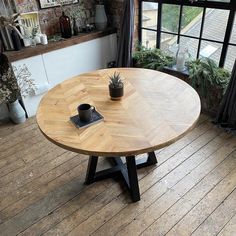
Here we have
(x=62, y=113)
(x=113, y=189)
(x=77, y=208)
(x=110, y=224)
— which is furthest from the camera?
(x=113, y=189)

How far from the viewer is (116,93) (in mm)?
1549

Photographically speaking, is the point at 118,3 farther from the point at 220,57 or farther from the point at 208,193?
the point at 208,193

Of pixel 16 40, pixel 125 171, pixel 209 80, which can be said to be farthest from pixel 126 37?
pixel 125 171

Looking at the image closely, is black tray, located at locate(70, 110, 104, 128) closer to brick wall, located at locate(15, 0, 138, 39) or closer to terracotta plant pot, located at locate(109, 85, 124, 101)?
terracotta plant pot, located at locate(109, 85, 124, 101)

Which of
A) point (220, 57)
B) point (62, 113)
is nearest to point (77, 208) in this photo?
point (62, 113)

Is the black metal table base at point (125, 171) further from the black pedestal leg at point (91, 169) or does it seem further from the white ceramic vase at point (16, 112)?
the white ceramic vase at point (16, 112)

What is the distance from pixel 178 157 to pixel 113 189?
678mm

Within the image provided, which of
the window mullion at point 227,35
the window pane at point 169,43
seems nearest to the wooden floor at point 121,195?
the window mullion at point 227,35

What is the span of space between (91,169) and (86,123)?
0.60 meters

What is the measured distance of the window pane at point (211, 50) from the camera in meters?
2.40

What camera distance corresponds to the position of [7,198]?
177 centimetres

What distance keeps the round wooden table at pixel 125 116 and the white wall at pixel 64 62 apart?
933mm

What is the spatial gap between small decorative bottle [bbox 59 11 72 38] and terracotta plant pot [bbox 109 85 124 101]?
1.52m

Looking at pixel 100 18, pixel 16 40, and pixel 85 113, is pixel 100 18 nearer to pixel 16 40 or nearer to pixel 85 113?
pixel 16 40
